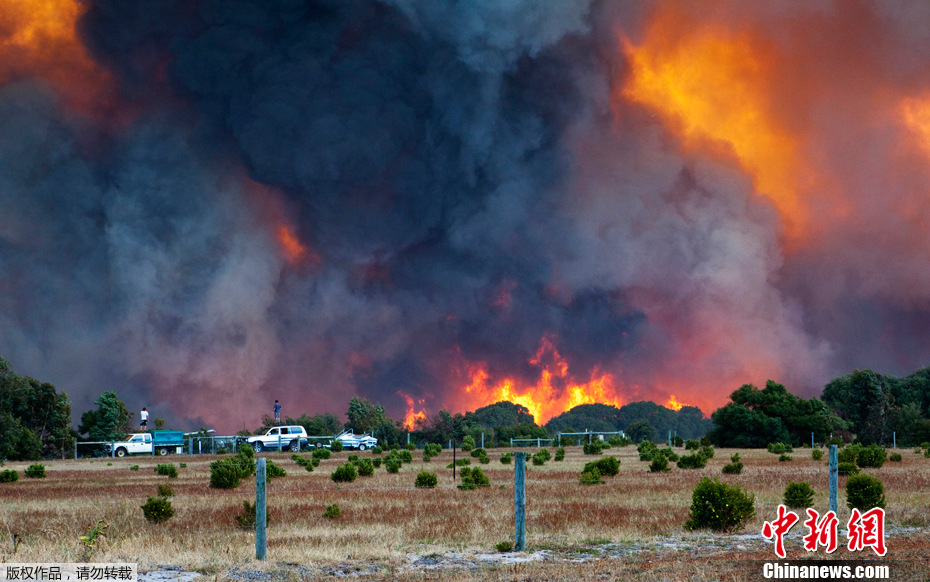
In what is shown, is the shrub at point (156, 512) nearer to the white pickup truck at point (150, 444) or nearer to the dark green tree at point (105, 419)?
the white pickup truck at point (150, 444)

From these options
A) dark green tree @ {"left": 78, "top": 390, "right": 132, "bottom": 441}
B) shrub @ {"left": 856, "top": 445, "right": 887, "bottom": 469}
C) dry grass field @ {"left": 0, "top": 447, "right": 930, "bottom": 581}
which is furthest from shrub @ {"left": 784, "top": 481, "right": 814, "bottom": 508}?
dark green tree @ {"left": 78, "top": 390, "right": 132, "bottom": 441}

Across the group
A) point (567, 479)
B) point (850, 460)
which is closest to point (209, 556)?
point (567, 479)

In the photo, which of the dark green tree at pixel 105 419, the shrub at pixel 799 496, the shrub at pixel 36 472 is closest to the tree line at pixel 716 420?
the dark green tree at pixel 105 419

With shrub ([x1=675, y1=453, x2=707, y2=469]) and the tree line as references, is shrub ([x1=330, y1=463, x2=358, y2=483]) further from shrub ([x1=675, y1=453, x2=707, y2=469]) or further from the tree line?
the tree line

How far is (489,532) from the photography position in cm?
1816

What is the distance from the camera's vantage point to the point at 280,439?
70.4 meters

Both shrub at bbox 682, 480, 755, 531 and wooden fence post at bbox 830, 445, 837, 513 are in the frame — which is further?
shrub at bbox 682, 480, 755, 531

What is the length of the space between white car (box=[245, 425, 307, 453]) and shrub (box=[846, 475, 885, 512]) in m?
56.3

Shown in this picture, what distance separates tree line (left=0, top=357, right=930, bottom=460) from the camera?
7169cm

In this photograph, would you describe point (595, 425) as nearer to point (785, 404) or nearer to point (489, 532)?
point (785, 404)

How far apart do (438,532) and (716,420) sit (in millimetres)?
68718

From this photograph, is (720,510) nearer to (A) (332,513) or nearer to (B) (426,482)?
(A) (332,513)

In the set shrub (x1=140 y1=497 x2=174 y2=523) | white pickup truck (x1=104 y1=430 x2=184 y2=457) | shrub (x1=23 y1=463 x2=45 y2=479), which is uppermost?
shrub (x1=140 y1=497 x2=174 y2=523)

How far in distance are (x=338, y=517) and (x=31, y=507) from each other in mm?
11214
